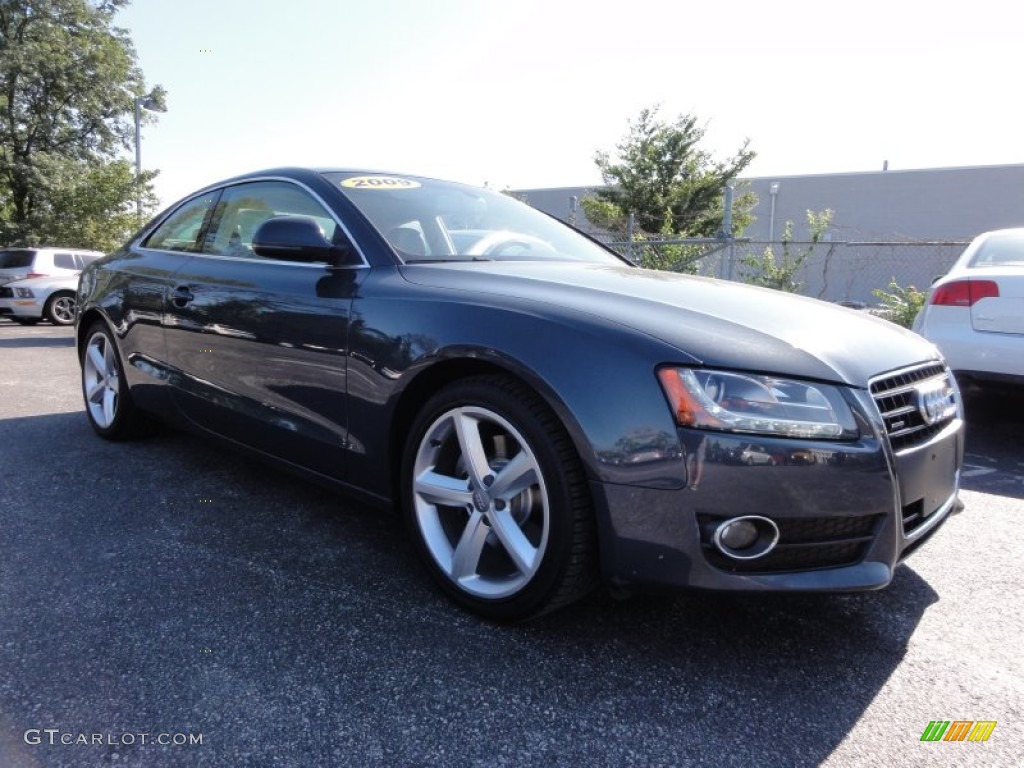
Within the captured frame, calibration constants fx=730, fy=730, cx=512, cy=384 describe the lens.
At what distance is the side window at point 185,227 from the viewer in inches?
141

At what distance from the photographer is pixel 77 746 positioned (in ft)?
5.41

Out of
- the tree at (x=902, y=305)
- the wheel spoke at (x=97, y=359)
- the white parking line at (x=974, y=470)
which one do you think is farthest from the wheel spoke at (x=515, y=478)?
the tree at (x=902, y=305)

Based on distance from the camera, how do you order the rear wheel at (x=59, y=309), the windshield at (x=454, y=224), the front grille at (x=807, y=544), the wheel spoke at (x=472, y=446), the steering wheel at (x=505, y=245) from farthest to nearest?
the rear wheel at (x=59, y=309), the steering wheel at (x=505, y=245), the windshield at (x=454, y=224), the wheel spoke at (x=472, y=446), the front grille at (x=807, y=544)

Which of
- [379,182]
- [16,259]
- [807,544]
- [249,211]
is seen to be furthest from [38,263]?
[807,544]

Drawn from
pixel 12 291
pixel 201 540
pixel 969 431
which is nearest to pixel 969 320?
pixel 969 431

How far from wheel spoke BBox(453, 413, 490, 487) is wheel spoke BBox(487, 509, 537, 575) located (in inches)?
4.5

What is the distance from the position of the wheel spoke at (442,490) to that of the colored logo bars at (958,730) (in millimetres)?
1299

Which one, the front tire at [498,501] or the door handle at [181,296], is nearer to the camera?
the front tire at [498,501]

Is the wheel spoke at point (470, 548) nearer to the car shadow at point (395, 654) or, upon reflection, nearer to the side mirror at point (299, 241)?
the car shadow at point (395, 654)

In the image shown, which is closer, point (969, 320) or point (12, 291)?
point (969, 320)

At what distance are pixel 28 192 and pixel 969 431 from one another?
21.2m

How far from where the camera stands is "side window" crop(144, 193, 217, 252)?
3594 millimetres

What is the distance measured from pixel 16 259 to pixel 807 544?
47.0 feet

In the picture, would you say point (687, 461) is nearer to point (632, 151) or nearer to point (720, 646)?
point (720, 646)
